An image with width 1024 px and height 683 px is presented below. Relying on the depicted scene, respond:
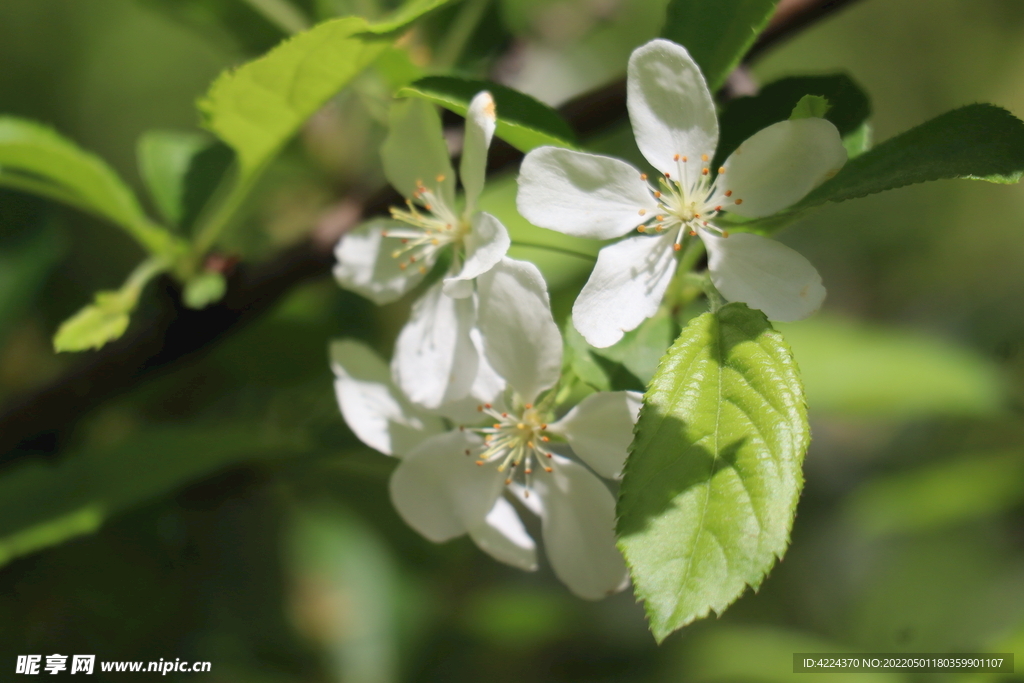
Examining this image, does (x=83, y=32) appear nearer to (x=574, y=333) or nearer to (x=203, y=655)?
(x=203, y=655)

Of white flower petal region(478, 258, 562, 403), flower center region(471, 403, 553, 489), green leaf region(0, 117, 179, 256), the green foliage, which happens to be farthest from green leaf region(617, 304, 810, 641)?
the green foliage

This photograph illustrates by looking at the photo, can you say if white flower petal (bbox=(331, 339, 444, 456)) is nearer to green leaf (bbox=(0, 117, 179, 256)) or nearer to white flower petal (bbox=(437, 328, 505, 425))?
white flower petal (bbox=(437, 328, 505, 425))

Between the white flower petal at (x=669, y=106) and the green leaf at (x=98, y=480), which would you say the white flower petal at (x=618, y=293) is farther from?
the green leaf at (x=98, y=480)

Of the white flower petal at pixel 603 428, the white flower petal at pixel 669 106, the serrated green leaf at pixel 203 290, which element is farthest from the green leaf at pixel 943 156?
the serrated green leaf at pixel 203 290

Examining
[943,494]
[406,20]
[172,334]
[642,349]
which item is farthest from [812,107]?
[943,494]

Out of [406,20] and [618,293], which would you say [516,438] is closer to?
[618,293]
